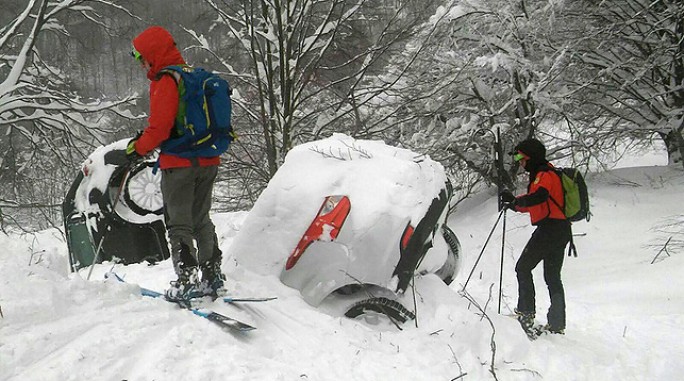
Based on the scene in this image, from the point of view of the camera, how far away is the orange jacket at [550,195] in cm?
458

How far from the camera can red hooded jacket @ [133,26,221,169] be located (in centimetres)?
337

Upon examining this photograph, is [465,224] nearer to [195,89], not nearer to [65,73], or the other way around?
[195,89]

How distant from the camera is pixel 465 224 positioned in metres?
11.7

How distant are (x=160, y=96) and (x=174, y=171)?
499 mm

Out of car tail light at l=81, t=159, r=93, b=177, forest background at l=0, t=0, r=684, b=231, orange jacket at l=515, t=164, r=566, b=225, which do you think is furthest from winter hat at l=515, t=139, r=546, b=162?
forest background at l=0, t=0, r=684, b=231

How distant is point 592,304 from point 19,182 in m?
12.0

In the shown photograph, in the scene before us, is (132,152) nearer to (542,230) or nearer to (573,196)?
(542,230)

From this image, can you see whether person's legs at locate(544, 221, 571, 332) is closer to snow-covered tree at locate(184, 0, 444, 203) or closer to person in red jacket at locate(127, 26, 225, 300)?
person in red jacket at locate(127, 26, 225, 300)

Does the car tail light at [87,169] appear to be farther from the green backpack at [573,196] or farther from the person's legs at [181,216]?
the green backpack at [573,196]

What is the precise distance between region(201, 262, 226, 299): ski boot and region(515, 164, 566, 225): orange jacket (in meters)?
2.59

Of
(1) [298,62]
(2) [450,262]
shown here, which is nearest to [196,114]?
(2) [450,262]

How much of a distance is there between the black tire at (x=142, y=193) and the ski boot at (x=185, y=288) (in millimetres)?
1657

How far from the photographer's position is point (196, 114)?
351 cm

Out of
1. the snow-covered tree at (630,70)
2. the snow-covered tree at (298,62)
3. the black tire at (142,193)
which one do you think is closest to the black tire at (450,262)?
the black tire at (142,193)
